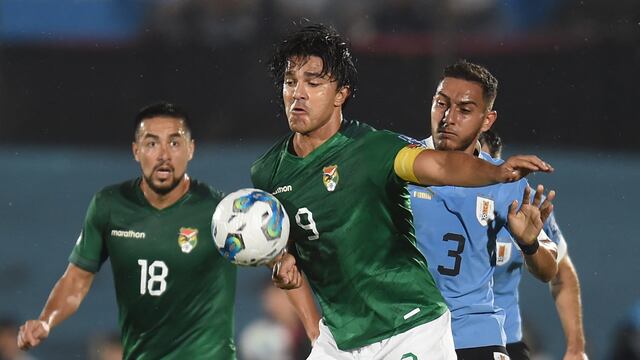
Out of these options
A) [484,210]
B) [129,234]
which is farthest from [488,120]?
[129,234]

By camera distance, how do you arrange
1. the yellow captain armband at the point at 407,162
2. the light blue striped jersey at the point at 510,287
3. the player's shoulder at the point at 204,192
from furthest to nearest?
the player's shoulder at the point at 204,192 < the light blue striped jersey at the point at 510,287 < the yellow captain armband at the point at 407,162

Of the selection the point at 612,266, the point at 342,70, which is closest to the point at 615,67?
the point at 612,266

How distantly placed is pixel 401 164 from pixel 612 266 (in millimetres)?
5985

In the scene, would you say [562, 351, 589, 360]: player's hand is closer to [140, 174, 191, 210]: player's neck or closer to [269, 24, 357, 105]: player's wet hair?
[269, 24, 357, 105]: player's wet hair

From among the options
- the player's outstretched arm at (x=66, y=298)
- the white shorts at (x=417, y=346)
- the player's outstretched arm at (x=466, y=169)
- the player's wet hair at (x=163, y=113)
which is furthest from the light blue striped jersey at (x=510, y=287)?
the player's outstretched arm at (x=66, y=298)

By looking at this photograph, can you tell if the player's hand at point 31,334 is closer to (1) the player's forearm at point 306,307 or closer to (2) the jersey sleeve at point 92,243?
(2) the jersey sleeve at point 92,243

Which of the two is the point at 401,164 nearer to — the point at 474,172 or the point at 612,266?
the point at 474,172

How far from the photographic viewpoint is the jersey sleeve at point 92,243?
655 cm

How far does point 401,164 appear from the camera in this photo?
16.5 feet

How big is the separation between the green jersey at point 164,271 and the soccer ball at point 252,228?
3.68 ft

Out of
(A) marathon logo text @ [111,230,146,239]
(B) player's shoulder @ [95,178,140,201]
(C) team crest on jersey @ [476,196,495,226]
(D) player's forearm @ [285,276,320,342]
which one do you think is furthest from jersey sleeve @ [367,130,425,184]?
(B) player's shoulder @ [95,178,140,201]

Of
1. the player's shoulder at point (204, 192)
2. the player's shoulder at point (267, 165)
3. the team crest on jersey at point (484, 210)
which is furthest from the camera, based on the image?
the player's shoulder at point (204, 192)

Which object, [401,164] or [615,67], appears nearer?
[401,164]

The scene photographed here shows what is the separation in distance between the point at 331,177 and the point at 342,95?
0.43 meters
